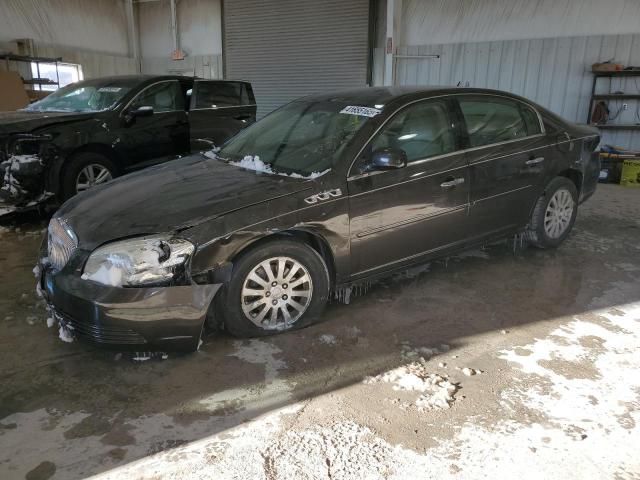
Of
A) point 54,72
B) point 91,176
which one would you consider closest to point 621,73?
point 91,176

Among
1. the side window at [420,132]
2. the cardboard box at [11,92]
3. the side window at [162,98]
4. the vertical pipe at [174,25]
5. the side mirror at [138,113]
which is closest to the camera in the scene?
the side window at [420,132]

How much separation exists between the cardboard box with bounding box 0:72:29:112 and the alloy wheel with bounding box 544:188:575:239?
9624 millimetres

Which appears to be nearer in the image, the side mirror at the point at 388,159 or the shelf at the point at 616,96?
the side mirror at the point at 388,159

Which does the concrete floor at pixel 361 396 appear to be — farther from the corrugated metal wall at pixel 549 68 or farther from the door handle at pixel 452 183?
the corrugated metal wall at pixel 549 68

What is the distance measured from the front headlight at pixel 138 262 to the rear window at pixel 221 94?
428 cm

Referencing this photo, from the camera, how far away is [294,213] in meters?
2.92

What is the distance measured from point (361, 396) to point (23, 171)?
430cm

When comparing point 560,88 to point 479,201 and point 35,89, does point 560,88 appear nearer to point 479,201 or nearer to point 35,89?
point 479,201

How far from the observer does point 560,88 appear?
367 inches

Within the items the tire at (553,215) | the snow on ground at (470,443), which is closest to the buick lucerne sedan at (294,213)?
the tire at (553,215)

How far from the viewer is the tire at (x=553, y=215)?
171 inches

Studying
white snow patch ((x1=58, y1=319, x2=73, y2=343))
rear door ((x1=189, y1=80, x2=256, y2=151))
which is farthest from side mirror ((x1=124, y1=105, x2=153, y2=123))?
white snow patch ((x1=58, y1=319, x2=73, y2=343))

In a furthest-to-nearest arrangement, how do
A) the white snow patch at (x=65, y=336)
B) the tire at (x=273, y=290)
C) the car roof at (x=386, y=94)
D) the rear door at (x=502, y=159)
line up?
1. the rear door at (x=502, y=159)
2. the car roof at (x=386, y=94)
3. the white snow patch at (x=65, y=336)
4. the tire at (x=273, y=290)

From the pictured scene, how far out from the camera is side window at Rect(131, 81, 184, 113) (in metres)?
5.96
